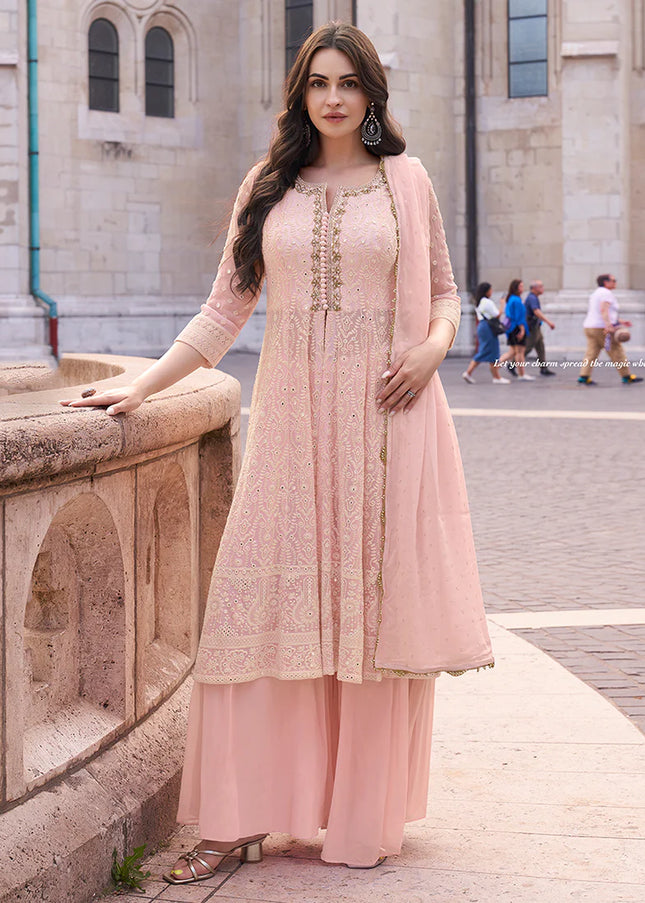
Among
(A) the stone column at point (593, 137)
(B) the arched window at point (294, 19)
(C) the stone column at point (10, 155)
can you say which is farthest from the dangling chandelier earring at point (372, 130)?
(B) the arched window at point (294, 19)

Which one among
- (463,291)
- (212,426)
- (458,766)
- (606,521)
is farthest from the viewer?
(463,291)

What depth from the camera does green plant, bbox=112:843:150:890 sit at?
2967 millimetres

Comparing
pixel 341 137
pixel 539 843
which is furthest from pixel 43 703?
pixel 341 137

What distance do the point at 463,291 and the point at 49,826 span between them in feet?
77.4

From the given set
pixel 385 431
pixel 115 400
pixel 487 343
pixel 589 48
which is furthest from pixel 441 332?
pixel 589 48

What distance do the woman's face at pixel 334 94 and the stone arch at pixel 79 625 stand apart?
3.14ft

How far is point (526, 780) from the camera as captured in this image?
371cm

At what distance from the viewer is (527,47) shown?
25922 mm

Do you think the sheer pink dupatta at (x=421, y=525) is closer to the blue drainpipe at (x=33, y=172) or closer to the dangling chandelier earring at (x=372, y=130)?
the dangling chandelier earring at (x=372, y=130)

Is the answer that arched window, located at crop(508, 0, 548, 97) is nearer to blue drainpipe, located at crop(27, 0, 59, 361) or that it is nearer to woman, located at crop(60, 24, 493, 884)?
blue drainpipe, located at crop(27, 0, 59, 361)

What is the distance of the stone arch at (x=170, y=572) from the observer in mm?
3555

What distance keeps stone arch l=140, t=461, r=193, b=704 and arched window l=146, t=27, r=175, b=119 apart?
23.3 m

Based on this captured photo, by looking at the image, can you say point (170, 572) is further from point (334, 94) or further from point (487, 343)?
point (487, 343)

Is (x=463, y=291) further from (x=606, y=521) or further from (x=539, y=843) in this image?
(x=539, y=843)
